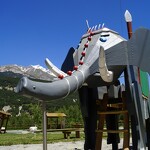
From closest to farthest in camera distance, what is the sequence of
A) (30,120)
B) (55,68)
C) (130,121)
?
(55,68) < (130,121) < (30,120)

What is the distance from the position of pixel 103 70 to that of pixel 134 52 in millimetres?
641

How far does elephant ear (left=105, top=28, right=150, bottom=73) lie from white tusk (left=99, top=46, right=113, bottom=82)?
181 mm

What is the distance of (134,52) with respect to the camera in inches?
201

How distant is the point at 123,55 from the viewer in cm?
513

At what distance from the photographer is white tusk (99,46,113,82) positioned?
4.72m

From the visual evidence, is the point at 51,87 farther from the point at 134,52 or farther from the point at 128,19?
the point at 128,19

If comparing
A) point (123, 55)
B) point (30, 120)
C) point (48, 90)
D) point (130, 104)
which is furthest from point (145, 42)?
point (30, 120)

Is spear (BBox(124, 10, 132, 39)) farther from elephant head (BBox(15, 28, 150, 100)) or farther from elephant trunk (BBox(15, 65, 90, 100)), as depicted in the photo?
elephant trunk (BBox(15, 65, 90, 100))

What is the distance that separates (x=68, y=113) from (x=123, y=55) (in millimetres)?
21966

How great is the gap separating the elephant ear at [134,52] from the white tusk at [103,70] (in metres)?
0.18

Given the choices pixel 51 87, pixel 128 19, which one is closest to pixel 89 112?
pixel 128 19

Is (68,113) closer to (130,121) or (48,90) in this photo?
(130,121)

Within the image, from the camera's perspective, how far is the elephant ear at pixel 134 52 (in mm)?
5078

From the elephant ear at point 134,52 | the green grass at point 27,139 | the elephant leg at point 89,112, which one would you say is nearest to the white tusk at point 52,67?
the elephant ear at point 134,52
